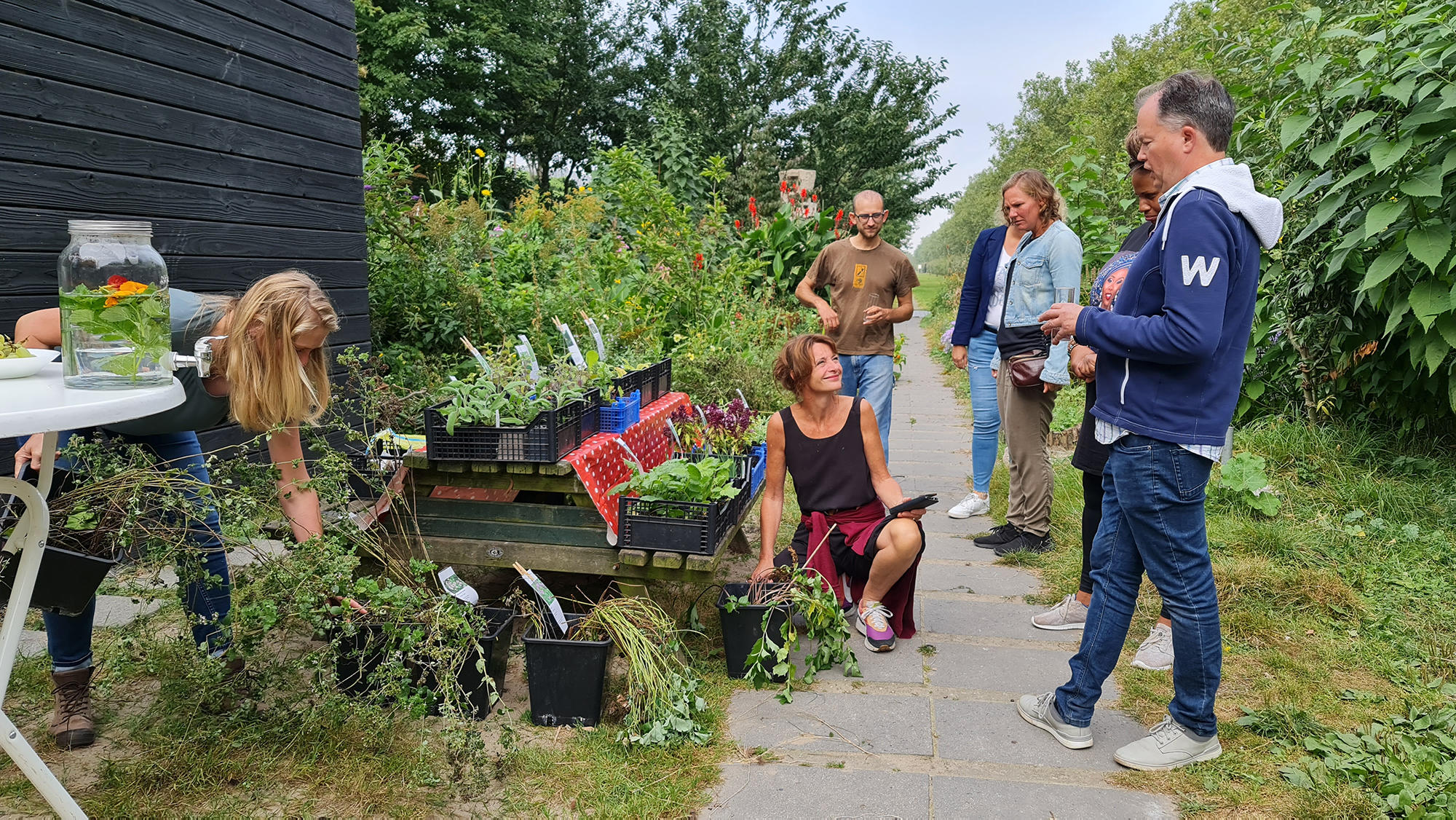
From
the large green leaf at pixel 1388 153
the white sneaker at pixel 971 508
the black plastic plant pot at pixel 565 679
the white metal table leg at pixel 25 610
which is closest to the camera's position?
the white metal table leg at pixel 25 610

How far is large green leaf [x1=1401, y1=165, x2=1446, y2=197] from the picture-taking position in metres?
4.09

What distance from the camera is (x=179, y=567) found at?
98.3 inches

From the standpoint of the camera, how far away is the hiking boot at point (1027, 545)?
191 inches

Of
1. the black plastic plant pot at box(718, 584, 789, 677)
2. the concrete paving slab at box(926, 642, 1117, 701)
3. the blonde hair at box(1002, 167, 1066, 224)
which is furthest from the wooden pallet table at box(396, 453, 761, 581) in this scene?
the blonde hair at box(1002, 167, 1066, 224)

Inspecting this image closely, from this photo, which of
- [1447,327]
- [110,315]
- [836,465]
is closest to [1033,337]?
[836,465]

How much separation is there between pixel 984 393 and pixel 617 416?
89.9 inches

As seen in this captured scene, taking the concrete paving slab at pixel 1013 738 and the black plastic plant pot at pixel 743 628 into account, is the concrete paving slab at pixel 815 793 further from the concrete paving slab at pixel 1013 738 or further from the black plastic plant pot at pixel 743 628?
the black plastic plant pot at pixel 743 628

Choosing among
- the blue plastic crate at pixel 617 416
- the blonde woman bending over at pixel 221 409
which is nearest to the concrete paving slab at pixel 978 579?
the blue plastic crate at pixel 617 416

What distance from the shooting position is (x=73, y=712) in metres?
2.80

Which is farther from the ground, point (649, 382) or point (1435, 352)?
point (1435, 352)

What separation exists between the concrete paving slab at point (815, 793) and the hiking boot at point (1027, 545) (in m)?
2.33

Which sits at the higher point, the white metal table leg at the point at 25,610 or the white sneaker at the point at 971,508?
the white metal table leg at the point at 25,610

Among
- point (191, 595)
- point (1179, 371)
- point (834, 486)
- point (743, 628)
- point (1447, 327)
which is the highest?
point (1447, 327)

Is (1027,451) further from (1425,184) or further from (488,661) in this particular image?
(488,661)
